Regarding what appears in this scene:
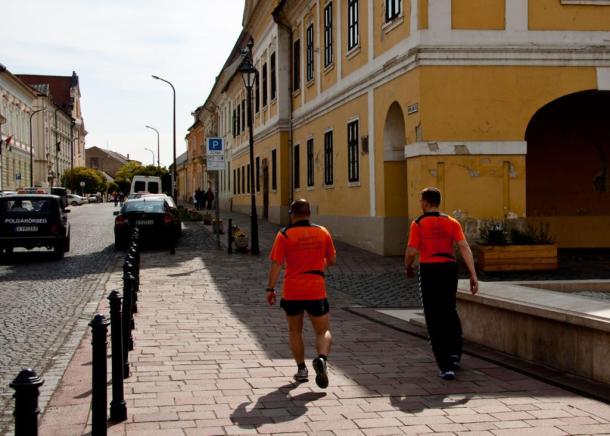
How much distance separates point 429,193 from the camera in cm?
702

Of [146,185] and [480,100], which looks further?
Answer: [146,185]

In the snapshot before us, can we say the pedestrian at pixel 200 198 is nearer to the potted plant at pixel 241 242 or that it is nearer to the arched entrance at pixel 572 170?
→ the potted plant at pixel 241 242

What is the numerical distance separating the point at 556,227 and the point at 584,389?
14.3 metres

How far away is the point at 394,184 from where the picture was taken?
18.8 meters

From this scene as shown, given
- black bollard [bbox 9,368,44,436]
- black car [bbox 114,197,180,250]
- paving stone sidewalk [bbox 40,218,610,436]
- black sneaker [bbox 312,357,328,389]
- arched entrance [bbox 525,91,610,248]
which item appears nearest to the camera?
black bollard [bbox 9,368,44,436]

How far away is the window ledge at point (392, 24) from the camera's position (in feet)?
56.1

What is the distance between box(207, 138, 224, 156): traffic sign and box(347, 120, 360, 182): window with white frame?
362 centimetres

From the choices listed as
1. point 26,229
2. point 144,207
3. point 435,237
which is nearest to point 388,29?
point 144,207

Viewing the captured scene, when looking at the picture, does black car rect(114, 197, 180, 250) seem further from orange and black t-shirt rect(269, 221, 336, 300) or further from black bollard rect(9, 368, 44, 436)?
black bollard rect(9, 368, 44, 436)

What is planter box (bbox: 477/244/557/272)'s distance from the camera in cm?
1480

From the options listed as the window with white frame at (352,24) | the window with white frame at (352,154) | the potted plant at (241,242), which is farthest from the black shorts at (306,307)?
the window with white frame at (352,24)

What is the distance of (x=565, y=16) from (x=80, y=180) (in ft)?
308

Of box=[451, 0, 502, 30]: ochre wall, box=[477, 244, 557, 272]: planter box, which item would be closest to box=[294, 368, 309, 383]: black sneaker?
box=[477, 244, 557, 272]: planter box

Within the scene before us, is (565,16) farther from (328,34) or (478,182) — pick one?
(328,34)
